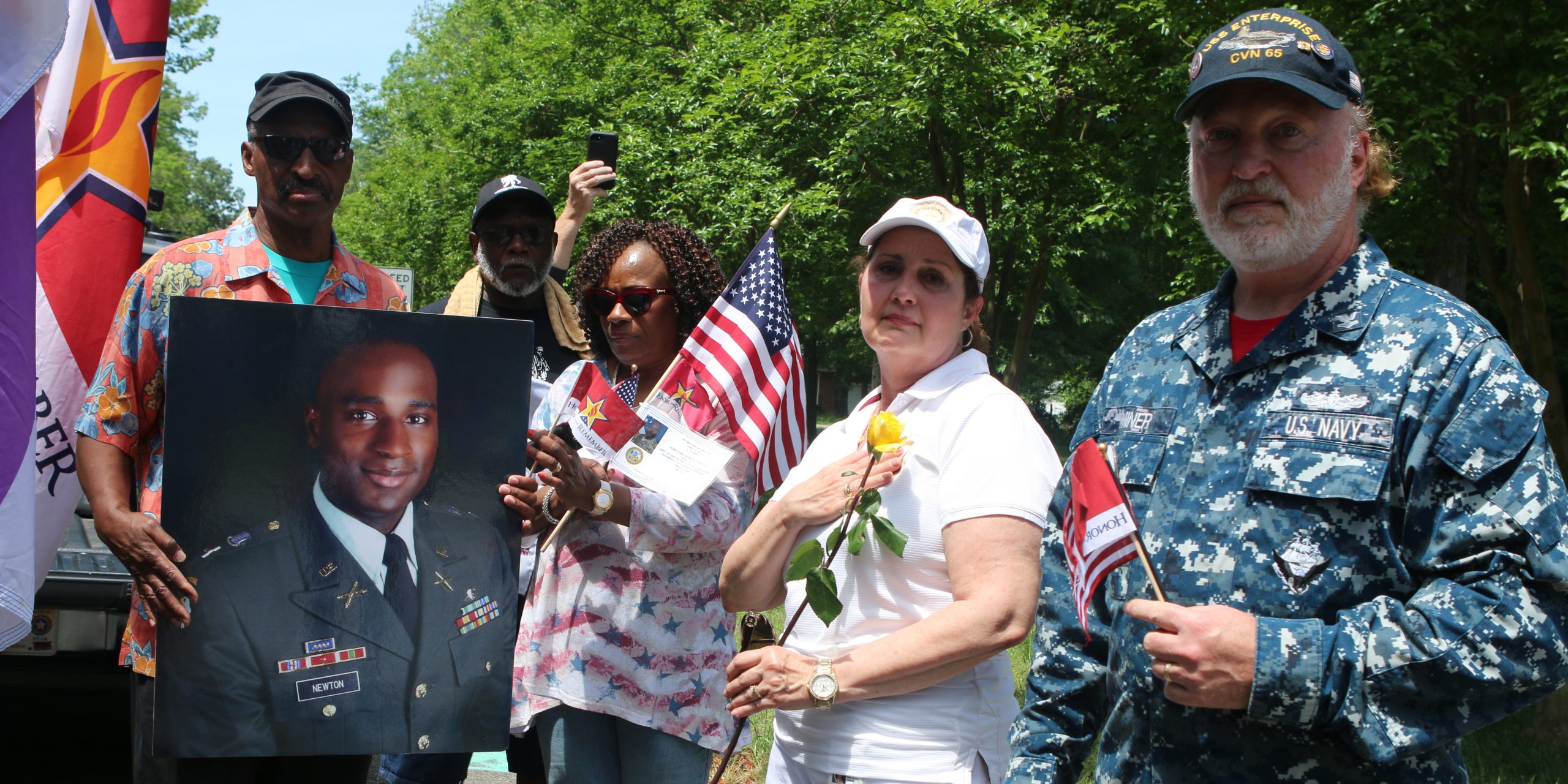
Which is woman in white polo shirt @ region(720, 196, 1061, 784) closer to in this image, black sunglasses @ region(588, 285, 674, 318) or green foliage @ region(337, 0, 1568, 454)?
black sunglasses @ region(588, 285, 674, 318)

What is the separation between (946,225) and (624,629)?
4.58ft

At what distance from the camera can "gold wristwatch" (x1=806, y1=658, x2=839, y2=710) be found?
8.32ft

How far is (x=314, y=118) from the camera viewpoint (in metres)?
3.23

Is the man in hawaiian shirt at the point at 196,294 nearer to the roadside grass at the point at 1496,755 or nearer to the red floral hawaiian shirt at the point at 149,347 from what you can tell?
the red floral hawaiian shirt at the point at 149,347

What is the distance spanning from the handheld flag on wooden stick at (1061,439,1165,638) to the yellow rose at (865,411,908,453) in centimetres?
47

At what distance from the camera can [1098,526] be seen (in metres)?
2.10

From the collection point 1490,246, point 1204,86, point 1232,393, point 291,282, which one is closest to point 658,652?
point 291,282

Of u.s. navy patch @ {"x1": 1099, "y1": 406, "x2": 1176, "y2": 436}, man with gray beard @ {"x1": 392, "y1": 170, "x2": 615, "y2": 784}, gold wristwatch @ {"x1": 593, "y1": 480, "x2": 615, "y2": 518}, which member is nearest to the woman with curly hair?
gold wristwatch @ {"x1": 593, "y1": 480, "x2": 615, "y2": 518}

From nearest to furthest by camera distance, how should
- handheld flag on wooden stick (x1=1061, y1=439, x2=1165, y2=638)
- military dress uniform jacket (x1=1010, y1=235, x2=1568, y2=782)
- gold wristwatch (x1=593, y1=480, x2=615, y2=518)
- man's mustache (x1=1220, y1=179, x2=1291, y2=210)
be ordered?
Answer: military dress uniform jacket (x1=1010, y1=235, x2=1568, y2=782) < handheld flag on wooden stick (x1=1061, y1=439, x2=1165, y2=638) < man's mustache (x1=1220, y1=179, x2=1291, y2=210) < gold wristwatch (x1=593, y1=480, x2=615, y2=518)

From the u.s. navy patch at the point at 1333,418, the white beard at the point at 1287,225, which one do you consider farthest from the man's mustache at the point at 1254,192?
the u.s. navy patch at the point at 1333,418

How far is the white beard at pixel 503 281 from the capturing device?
4430mm

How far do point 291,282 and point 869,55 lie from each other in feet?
43.7

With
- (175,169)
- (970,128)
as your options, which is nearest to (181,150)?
(175,169)

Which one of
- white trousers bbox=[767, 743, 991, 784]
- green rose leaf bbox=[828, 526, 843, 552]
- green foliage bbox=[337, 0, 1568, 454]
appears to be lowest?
white trousers bbox=[767, 743, 991, 784]
